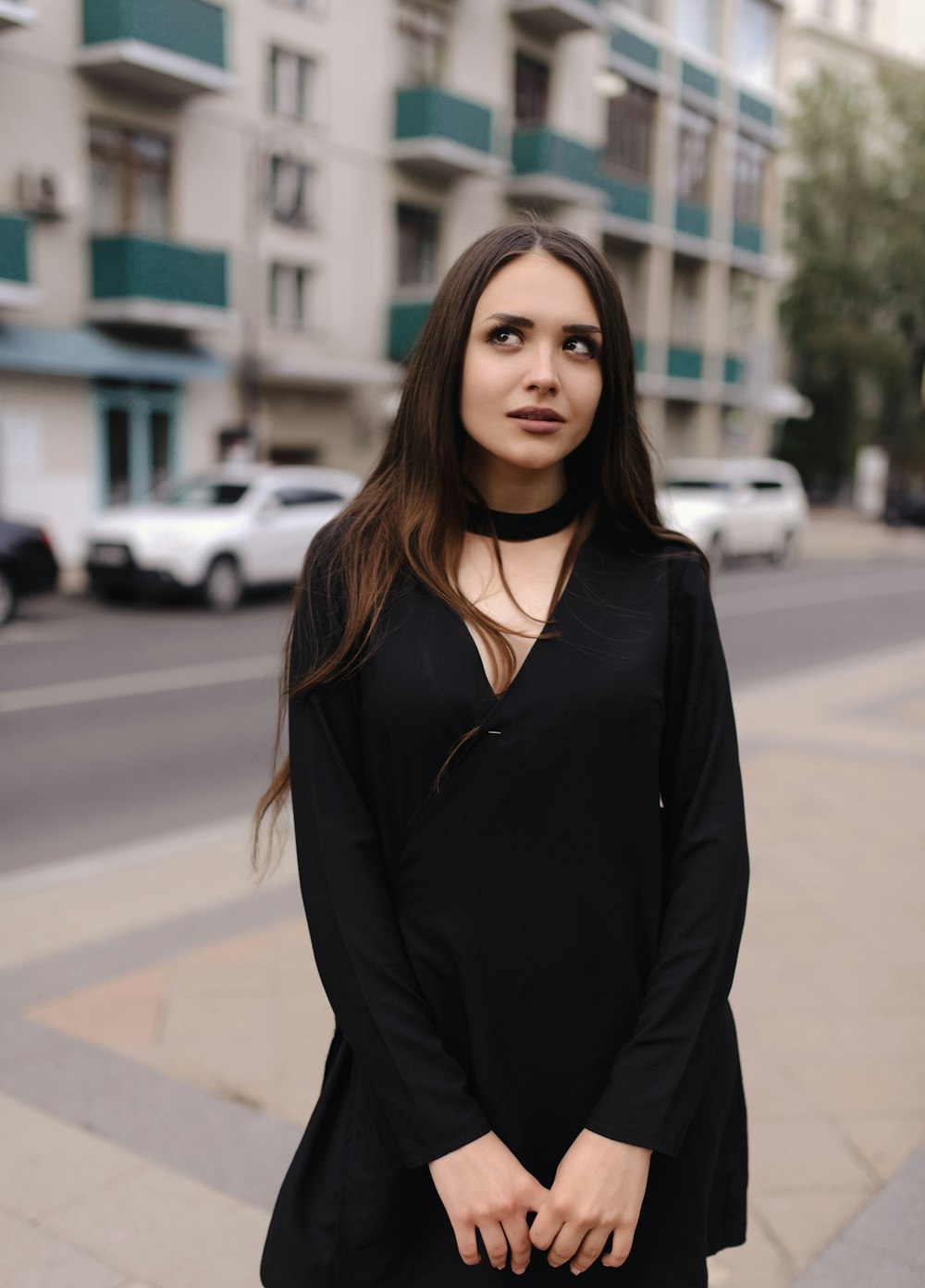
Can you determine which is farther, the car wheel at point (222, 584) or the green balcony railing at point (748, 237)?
the green balcony railing at point (748, 237)

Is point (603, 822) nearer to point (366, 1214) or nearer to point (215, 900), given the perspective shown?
point (366, 1214)

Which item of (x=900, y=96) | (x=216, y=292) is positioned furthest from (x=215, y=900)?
(x=900, y=96)

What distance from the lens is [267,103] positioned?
21.6 meters

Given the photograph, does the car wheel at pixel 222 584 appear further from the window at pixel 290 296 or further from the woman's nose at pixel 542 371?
the woman's nose at pixel 542 371

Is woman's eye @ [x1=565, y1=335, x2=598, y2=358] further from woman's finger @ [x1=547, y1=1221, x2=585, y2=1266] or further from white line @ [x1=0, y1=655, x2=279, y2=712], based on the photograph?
white line @ [x1=0, y1=655, x2=279, y2=712]

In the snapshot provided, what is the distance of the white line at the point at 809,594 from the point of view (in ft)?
54.9

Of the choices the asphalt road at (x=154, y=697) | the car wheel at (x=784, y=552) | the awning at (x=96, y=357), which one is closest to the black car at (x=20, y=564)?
the asphalt road at (x=154, y=697)

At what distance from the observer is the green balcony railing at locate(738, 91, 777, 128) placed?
36.5m

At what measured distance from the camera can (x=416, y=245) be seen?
25.4m

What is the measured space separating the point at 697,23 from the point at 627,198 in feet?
21.7

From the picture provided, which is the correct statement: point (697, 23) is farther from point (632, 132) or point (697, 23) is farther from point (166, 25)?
point (166, 25)

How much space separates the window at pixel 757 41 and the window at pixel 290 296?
19310 millimetres

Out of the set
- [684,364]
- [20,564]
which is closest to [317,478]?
→ [20,564]

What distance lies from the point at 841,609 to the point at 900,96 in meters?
26.3
